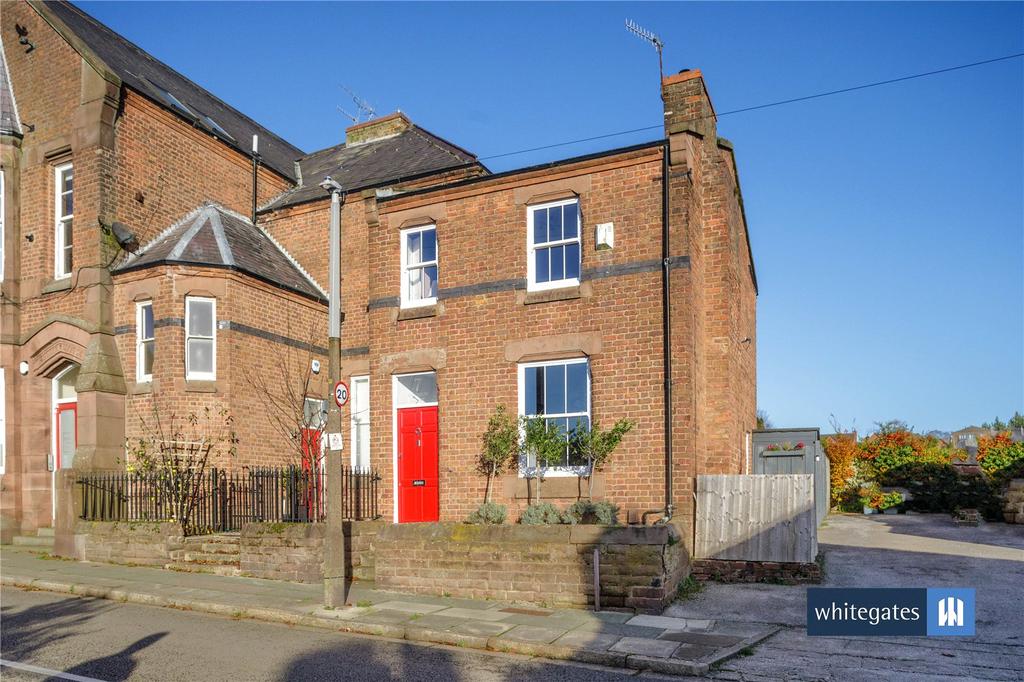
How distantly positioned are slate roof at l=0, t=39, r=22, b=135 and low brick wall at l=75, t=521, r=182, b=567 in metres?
9.83

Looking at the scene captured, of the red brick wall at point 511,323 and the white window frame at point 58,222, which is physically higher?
the white window frame at point 58,222

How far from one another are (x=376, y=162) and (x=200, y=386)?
770 cm

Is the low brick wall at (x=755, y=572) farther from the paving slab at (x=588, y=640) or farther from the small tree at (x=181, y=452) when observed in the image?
the small tree at (x=181, y=452)

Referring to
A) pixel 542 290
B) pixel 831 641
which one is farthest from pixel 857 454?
pixel 831 641

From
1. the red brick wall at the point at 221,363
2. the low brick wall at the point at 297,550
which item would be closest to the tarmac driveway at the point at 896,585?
the low brick wall at the point at 297,550

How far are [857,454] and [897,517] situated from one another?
136 inches

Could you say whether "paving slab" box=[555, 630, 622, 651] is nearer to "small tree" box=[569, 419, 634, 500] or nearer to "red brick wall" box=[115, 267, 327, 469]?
"small tree" box=[569, 419, 634, 500]

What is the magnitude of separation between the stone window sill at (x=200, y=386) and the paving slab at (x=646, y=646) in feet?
35.5

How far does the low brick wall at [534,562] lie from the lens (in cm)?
1053

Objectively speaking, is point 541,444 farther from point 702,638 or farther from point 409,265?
point 702,638

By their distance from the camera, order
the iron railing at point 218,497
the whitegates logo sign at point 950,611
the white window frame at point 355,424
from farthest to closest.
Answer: the white window frame at point 355,424 → the iron railing at point 218,497 → the whitegates logo sign at point 950,611

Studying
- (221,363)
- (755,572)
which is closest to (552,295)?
(755,572)

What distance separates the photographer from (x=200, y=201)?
19.9 metres

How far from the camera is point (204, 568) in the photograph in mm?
14234
